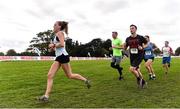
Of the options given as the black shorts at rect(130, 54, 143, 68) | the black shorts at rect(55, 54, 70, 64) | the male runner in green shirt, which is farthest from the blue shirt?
the black shorts at rect(55, 54, 70, 64)

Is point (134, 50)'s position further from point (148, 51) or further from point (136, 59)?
point (148, 51)

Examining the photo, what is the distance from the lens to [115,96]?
35.8ft


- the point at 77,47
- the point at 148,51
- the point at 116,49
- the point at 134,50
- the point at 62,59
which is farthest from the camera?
the point at 77,47

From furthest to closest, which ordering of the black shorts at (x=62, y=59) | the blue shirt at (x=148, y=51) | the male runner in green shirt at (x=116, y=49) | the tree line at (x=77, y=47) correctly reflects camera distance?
the tree line at (x=77, y=47) → the blue shirt at (x=148, y=51) → the male runner in green shirt at (x=116, y=49) → the black shorts at (x=62, y=59)

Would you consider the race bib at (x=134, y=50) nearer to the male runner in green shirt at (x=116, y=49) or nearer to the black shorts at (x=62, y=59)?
the male runner in green shirt at (x=116, y=49)

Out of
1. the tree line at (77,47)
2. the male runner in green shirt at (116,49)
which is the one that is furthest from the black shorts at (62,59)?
the tree line at (77,47)

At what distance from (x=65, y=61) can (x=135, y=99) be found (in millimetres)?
2091

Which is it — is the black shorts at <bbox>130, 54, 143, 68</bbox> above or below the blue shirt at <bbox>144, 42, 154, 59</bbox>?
below

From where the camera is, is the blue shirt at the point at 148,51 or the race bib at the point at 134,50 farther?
the blue shirt at the point at 148,51

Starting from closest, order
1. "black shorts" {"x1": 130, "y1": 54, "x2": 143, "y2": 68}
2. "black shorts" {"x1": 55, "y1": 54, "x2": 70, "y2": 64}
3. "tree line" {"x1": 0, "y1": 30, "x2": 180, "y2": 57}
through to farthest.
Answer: "black shorts" {"x1": 55, "y1": 54, "x2": 70, "y2": 64} < "black shorts" {"x1": 130, "y1": 54, "x2": 143, "y2": 68} < "tree line" {"x1": 0, "y1": 30, "x2": 180, "y2": 57}

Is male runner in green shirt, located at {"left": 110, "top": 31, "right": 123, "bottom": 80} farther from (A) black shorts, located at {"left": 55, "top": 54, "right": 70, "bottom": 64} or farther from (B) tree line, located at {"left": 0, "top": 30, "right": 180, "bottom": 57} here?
(B) tree line, located at {"left": 0, "top": 30, "right": 180, "bottom": 57}

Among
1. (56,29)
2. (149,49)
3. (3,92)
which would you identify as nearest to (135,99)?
(56,29)

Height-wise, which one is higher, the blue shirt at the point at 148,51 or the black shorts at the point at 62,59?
the blue shirt at the point at 148,51

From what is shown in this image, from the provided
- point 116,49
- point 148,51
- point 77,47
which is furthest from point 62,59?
point 77,47
